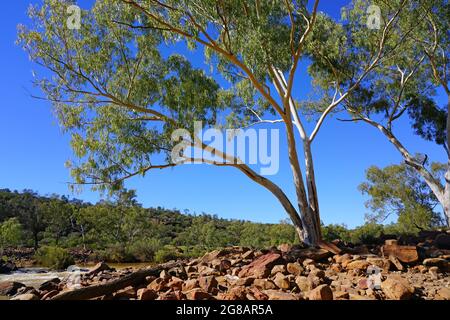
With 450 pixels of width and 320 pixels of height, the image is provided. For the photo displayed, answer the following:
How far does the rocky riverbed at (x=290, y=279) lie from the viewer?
4215 millimetres

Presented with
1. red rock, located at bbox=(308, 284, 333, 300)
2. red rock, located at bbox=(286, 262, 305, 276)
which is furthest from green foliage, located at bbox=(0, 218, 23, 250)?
red rock, located at bbox=(308, 284, 333, 300)

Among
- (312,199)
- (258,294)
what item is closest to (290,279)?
(258,294)

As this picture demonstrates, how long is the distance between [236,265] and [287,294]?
218 centimetres

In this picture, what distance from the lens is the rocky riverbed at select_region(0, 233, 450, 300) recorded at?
4215 mm

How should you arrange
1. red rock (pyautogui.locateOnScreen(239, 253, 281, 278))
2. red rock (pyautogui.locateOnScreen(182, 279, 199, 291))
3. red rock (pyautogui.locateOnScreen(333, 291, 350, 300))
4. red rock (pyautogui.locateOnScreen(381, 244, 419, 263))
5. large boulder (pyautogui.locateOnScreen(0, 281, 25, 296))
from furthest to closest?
large boulder (pyautogui.locateOnScreen(0, 281, 25, 296))
red rock (pyautogui.locateOnScreen(381, 244, 419, 263))
red rock (pyautogui.locateOnScreen(239, 253, 281, 278))
red rock (pyautogui.locateOnScreen(182, 279, 199, 291))
red rock (pyautogui.locateOnScreen(333, 291, 350, 300))

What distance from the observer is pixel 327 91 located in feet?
43.2

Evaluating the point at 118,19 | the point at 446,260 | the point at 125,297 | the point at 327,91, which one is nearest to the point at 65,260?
the point at 118,19

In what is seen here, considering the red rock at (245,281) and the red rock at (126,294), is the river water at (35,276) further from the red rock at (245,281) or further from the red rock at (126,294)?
the red rock at (245,281)

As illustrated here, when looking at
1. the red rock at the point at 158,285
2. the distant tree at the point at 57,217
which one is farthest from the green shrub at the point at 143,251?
the red rock at the point at 158,285

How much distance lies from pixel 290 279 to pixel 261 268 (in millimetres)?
615

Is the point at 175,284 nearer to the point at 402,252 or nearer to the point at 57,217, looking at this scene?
the point at 402,252

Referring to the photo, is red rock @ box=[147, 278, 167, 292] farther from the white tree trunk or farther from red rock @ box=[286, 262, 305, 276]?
the white tree trunk

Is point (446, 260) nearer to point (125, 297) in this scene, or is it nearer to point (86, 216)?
point (125, 297)

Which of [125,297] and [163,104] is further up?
[163,104]
